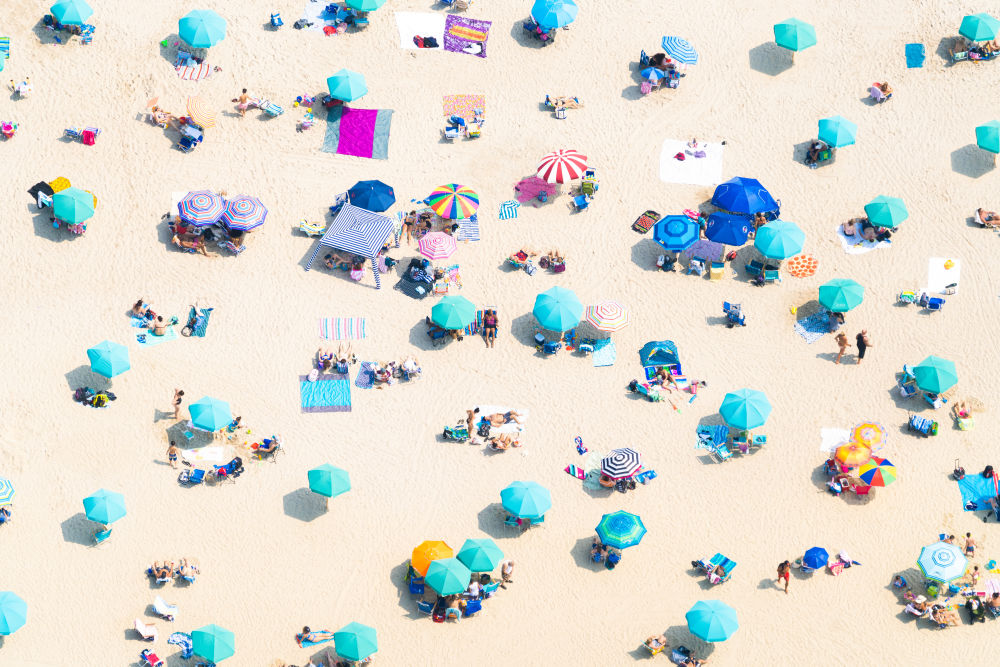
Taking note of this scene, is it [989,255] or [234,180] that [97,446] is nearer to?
[234,180]

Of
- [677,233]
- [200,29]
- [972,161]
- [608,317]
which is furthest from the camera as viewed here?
[972,161]

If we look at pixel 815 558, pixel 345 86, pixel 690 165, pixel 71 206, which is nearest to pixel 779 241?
pixel 690 165

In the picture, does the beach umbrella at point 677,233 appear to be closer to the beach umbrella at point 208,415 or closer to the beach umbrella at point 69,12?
the beach umbrella at point 208,415

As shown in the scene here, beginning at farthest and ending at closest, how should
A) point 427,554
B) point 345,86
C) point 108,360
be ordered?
1. point 345,86
2. point 108,360
3. point 427,554

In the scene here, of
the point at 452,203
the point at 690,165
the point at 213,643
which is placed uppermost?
the point at 690,165

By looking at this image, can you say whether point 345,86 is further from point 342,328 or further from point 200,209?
point 342,328

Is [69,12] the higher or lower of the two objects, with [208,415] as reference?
higher

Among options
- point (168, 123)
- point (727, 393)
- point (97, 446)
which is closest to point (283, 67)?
point (168, 123)

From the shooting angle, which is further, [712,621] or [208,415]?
[208,415]
